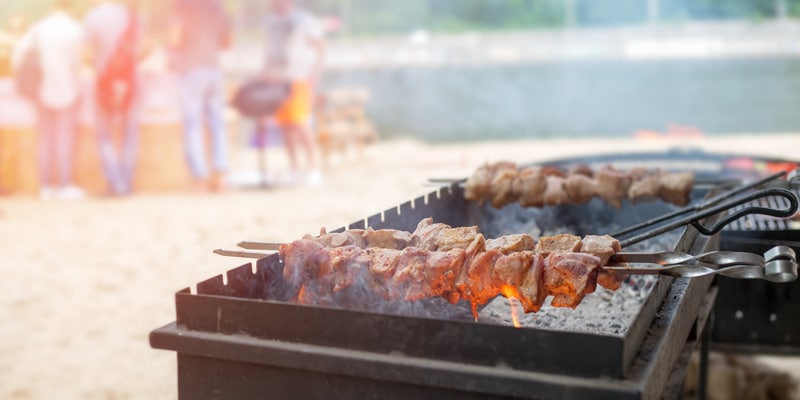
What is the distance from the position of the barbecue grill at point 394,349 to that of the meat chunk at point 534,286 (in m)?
0.20

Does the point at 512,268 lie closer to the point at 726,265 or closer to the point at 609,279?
the point at 609,279

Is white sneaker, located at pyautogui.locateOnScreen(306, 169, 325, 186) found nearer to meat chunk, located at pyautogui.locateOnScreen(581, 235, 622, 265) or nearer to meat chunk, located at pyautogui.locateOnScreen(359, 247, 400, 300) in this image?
meat chunk, located at pyautogui.locateOnScreen(359, 247, 400, 300)

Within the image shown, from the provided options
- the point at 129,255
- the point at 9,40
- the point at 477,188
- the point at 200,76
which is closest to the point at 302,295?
the point at 477,188

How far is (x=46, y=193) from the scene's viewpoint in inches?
465

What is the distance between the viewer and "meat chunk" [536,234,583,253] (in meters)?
2.11

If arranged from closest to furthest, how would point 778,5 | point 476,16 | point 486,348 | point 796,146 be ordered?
point 486,348
point 796,146
point 778,5
point 476,16

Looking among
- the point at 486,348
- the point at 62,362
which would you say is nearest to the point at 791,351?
the point at 486,348

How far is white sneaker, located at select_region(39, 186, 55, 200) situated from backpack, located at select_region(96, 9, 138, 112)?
149cm

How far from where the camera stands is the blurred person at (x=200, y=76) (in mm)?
11844

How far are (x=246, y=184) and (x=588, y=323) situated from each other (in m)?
10.3

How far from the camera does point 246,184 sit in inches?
496

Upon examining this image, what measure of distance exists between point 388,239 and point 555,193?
4.29 ft

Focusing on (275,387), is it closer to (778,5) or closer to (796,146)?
(796,146)

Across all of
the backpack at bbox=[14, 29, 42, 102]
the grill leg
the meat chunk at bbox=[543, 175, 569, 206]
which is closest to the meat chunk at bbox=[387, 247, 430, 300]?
the meat chunk at bbox=[543, 175, 569, 206]
